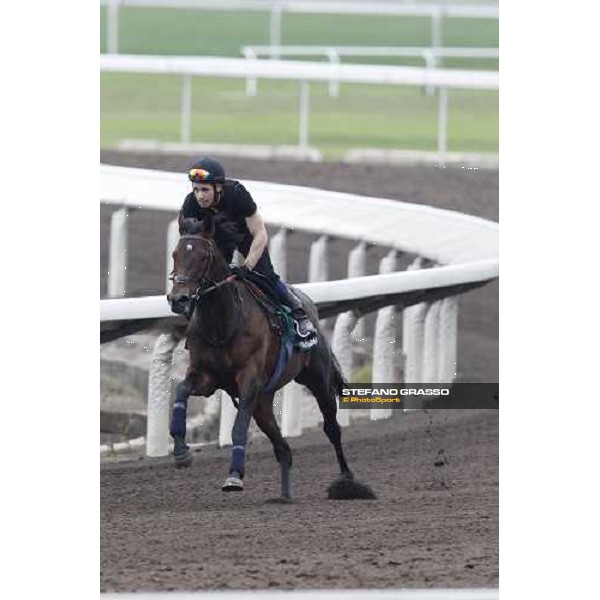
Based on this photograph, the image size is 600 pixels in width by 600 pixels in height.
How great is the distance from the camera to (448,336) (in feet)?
38.0

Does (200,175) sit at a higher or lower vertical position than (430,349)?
higher

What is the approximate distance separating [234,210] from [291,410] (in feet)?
6.54

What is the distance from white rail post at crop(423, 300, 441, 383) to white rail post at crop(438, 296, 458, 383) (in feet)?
0.13

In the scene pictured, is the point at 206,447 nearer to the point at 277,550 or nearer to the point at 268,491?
the point at 268,491

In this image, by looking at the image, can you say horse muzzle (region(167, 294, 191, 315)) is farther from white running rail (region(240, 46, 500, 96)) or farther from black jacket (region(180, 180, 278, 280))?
white running rail (region(240, 46, 500, 96))

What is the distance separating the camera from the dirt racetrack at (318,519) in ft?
25.0

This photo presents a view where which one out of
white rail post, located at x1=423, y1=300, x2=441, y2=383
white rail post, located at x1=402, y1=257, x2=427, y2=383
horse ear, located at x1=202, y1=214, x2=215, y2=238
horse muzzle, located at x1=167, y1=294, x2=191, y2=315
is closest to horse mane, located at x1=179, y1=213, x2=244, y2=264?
horse ear, located at x1=202, y1=214, x2=215, y2=238

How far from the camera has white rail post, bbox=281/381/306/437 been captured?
34.6 feet

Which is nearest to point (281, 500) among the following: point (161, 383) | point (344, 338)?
point (161, 383)

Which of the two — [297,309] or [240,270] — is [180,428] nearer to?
[240,270]

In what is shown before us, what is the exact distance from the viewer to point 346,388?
9.77 metres

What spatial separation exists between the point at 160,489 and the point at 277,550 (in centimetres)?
135
